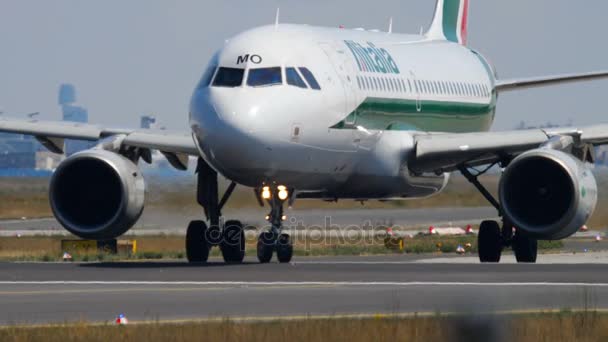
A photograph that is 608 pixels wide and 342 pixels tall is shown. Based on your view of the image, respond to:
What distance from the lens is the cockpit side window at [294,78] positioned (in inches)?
1134

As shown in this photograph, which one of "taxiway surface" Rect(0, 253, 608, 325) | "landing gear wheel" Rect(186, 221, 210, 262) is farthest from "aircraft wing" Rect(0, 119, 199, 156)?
"taxiway surface" Rect(0, 253, 608, 325)

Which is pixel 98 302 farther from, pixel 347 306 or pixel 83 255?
pixel 83 255

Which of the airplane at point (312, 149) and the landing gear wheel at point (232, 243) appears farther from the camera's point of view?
the landing gear wheel at point (232, 243)

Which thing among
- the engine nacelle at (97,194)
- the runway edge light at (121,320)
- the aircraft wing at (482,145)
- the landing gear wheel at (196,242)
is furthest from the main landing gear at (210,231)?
the runway edge light at (121,320)

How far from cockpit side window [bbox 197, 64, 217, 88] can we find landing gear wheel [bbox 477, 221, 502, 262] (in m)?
7.22

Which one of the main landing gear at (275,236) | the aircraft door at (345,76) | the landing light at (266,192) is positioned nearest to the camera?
the main landing gear at (275,236)

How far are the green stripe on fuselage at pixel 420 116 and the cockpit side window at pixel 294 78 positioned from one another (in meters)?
1.26

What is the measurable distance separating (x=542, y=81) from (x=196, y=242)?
11.0 meters

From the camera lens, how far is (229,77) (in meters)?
28.1

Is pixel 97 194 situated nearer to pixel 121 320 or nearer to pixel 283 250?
pixel 283 250

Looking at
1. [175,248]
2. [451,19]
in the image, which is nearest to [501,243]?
[451,19]

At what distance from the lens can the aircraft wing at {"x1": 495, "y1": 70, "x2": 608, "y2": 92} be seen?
121 ft

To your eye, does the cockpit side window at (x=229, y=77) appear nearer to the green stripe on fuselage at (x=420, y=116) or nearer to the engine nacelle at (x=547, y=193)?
the green stripe on fuselage at (x=420, y=116)

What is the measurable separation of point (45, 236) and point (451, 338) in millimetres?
42676
